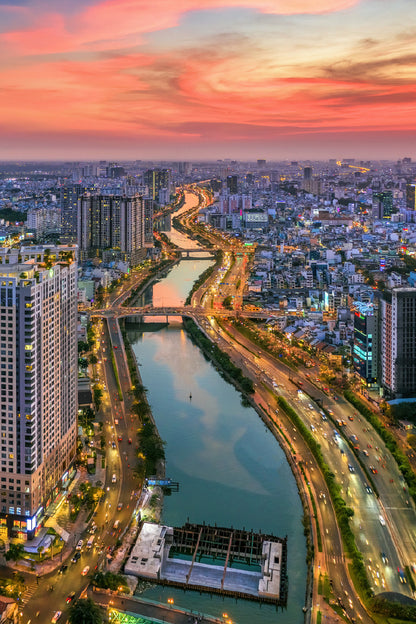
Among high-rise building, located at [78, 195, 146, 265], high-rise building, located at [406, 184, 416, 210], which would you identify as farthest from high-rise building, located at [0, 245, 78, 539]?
high-rise building, located at [406, 184, 416, 210]

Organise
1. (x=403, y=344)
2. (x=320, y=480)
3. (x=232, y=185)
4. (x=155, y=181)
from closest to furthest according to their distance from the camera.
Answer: (x=320, y=480)
(x=403, y=344)
(x=155, y=181)
(x=232, y=185)

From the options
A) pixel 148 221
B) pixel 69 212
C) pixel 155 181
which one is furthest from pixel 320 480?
pixel 155 181

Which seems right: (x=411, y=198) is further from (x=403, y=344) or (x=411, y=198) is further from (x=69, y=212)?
(x=403, y=344)

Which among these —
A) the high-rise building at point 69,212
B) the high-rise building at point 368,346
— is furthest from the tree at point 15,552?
the high-rise building at point 69,212

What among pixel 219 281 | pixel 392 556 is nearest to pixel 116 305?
pixel 219 281

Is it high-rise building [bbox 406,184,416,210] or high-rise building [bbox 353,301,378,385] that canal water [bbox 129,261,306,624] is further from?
high-rise building [bbox 406,184,416,210]

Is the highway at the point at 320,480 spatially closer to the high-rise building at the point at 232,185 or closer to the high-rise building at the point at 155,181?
the high-rise building at the point at 155,181

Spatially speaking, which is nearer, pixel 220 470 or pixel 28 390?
pixel 28 390
